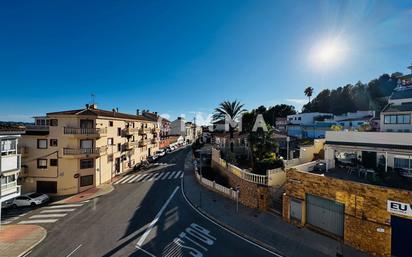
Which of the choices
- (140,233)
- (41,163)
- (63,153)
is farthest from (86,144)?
(140,233)

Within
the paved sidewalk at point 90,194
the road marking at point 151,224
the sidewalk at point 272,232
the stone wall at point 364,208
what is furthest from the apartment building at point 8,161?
the stone wall at point 364,208

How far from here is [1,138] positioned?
661 inches

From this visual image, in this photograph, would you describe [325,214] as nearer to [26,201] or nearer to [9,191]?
[9,191]

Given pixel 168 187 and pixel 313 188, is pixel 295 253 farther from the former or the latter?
pixel 168 187

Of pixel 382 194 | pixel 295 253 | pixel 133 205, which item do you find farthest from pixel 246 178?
pixel 133 205

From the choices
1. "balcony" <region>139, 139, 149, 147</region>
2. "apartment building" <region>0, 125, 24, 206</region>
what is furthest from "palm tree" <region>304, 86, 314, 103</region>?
"apartment building" <region>0, 125, 24, 206</region>

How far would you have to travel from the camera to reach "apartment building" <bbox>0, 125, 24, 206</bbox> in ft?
57.1

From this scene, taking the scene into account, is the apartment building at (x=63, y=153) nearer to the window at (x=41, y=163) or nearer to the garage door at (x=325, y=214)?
the window at (x=41, y=163)

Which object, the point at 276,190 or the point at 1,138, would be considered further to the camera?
the point at 276,190

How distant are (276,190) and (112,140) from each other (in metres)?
27.6

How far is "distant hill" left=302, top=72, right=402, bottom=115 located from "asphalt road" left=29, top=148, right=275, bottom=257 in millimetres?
65360

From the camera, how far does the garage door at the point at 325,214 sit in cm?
1418

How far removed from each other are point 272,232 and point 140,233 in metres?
9.85

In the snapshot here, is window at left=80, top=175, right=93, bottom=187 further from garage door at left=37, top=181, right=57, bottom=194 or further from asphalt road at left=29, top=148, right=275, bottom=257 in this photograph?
asphalt road at left=29, top=148, right=275, bottom=257
